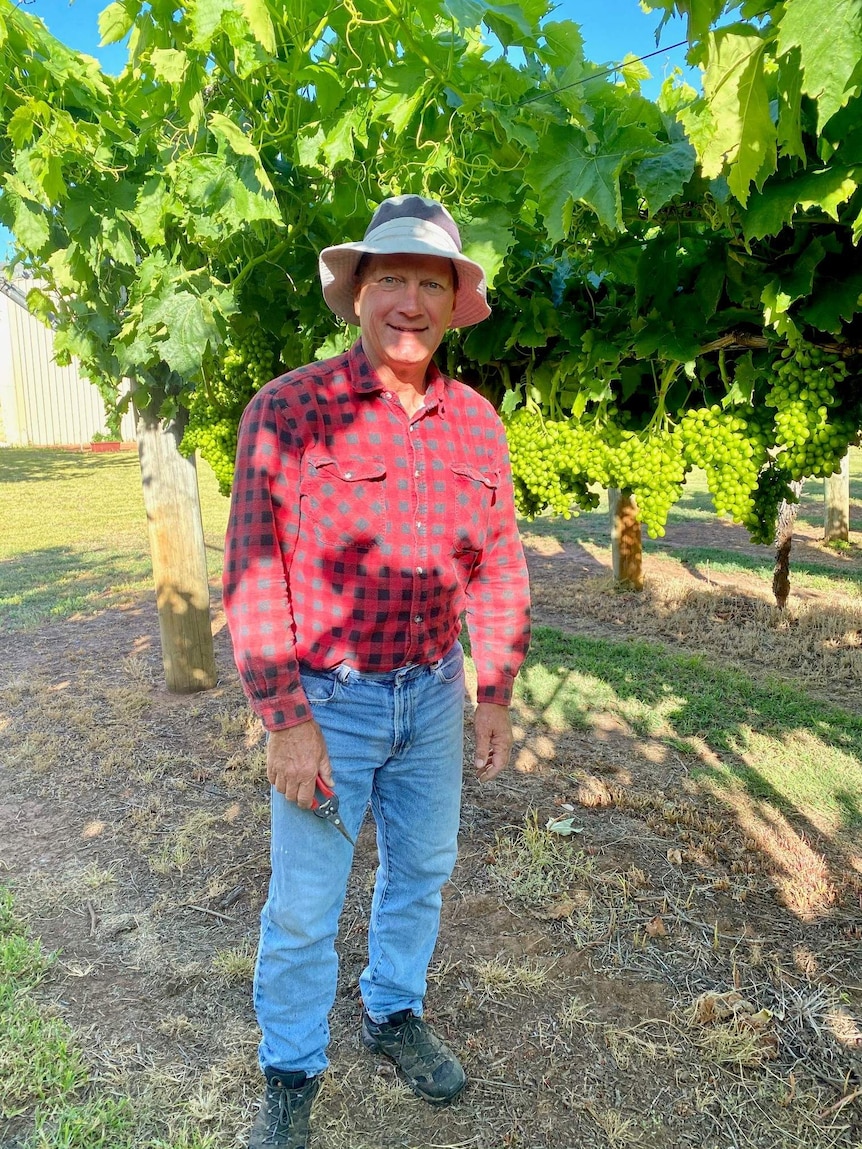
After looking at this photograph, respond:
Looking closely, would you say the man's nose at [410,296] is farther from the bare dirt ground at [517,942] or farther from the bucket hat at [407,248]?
the bare dirt ground at [517,942]

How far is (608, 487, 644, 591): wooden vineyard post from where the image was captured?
7.90 metres

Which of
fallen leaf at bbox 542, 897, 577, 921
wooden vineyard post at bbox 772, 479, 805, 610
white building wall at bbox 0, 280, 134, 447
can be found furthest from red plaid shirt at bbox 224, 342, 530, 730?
white building wall at bbox 0, 280, 134, 447

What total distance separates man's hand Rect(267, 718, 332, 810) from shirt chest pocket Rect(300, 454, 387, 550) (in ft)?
1.35

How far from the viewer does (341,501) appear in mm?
1906

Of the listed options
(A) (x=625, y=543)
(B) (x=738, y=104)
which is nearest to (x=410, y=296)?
(B) (x=738, y=104)

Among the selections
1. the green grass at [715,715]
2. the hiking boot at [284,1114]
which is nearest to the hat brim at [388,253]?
the hiking boot at [284,1114]

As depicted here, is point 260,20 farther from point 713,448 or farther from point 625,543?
point 625,543

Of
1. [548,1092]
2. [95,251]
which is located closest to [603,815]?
[548,1092]

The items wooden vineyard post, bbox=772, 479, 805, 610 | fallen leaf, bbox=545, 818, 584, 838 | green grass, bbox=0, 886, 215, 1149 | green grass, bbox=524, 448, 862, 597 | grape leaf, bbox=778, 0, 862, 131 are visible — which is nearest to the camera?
grape leaf, bbox=778, 0, 862, 131

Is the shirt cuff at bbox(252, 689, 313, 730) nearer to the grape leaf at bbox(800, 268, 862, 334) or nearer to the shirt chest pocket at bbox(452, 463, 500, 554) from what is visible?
the shirt chest pocket at bbox(452, 463, 500, 554)

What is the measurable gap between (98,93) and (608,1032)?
3.55m

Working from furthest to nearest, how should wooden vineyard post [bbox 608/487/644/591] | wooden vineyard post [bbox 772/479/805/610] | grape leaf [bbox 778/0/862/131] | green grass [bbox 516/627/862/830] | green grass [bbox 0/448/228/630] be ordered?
green grass [bbox 0/448/228/630]
wooden vineyard post [bbox 608/487/644/591]
wooden vineyard post [bbox 772/479/805/610]
green grass [bbox 516/627/862/830]
grape leaf [bbox 778/0/862/131]

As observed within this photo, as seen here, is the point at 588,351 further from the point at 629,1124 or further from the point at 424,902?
the point at 629,1124

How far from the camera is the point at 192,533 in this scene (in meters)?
5.55
